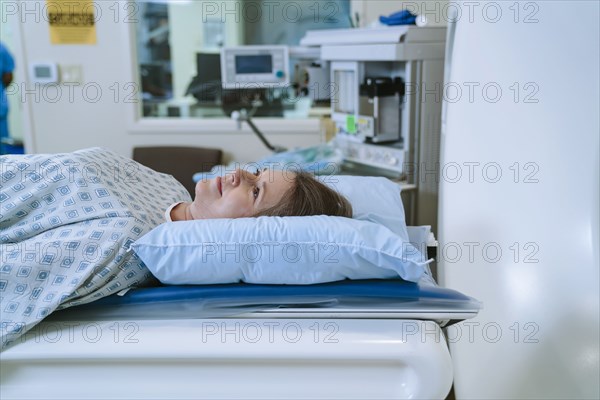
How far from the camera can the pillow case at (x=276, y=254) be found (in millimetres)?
1060

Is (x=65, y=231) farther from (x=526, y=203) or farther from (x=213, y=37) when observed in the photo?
(x=213, y=37)

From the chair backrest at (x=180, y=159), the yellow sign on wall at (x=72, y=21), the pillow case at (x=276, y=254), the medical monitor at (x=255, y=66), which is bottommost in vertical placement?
the chair backrest at (x=180, y=159)

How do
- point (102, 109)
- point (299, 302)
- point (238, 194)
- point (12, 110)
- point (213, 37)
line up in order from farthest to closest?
point (12, 110) < point (213, 37) < point (102, 109) < point (238, 194) < point (299, 302)

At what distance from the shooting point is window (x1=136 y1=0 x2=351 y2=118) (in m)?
3.55

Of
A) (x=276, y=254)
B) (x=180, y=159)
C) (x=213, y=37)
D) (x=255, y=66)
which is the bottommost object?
(x=180, y=159)

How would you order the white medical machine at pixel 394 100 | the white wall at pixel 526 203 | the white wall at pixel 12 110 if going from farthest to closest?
1. the white wall at pixel 12 110
2. the white medical machine at pixel 394 100
3. the white wall at pixel 526 203

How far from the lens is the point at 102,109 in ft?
11.8

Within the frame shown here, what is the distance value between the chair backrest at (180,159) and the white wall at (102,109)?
0.12 meters

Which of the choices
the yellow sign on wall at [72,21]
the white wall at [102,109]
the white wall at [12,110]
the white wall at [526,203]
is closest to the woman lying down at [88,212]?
the white wall at [526,203]

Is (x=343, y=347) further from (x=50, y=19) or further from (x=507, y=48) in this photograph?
(x=50, y=19)

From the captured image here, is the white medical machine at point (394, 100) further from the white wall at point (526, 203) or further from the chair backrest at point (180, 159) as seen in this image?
the chair backrest at point (180, 159)

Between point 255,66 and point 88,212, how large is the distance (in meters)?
1.84

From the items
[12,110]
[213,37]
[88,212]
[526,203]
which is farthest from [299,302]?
[12,110]

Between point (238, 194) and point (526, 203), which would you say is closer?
point (238, 194)
